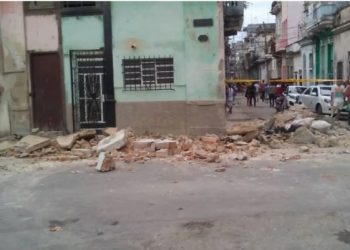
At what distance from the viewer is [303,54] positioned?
41.1 m

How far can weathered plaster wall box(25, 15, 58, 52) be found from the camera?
1377cm

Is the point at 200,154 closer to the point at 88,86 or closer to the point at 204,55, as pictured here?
the point at 204,55

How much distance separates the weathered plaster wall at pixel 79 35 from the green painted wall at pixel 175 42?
1.53 ft

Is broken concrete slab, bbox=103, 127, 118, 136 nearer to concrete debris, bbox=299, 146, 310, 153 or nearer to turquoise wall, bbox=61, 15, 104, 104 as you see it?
turquoise wall, bbox=61, 15, 104, 104

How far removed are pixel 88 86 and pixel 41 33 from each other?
6.45 ft

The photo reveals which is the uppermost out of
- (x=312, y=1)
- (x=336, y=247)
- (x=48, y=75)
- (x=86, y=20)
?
(x=312, y=1)

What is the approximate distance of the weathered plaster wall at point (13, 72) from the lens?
13844 millimetres

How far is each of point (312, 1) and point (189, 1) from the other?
26.4 metres

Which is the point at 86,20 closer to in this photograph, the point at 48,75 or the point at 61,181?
the point at 48,75

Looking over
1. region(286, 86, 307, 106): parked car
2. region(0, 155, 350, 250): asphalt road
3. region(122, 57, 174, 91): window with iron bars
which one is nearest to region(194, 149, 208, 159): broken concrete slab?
region(0, 155, 350, 250): asphalt road

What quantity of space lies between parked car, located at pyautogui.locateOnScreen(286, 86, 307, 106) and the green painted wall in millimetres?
13314

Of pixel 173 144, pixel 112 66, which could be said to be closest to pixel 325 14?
pixel 112 66

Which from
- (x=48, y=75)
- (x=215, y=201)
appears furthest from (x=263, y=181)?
(x=48, y=75)

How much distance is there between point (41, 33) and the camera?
13820mm
